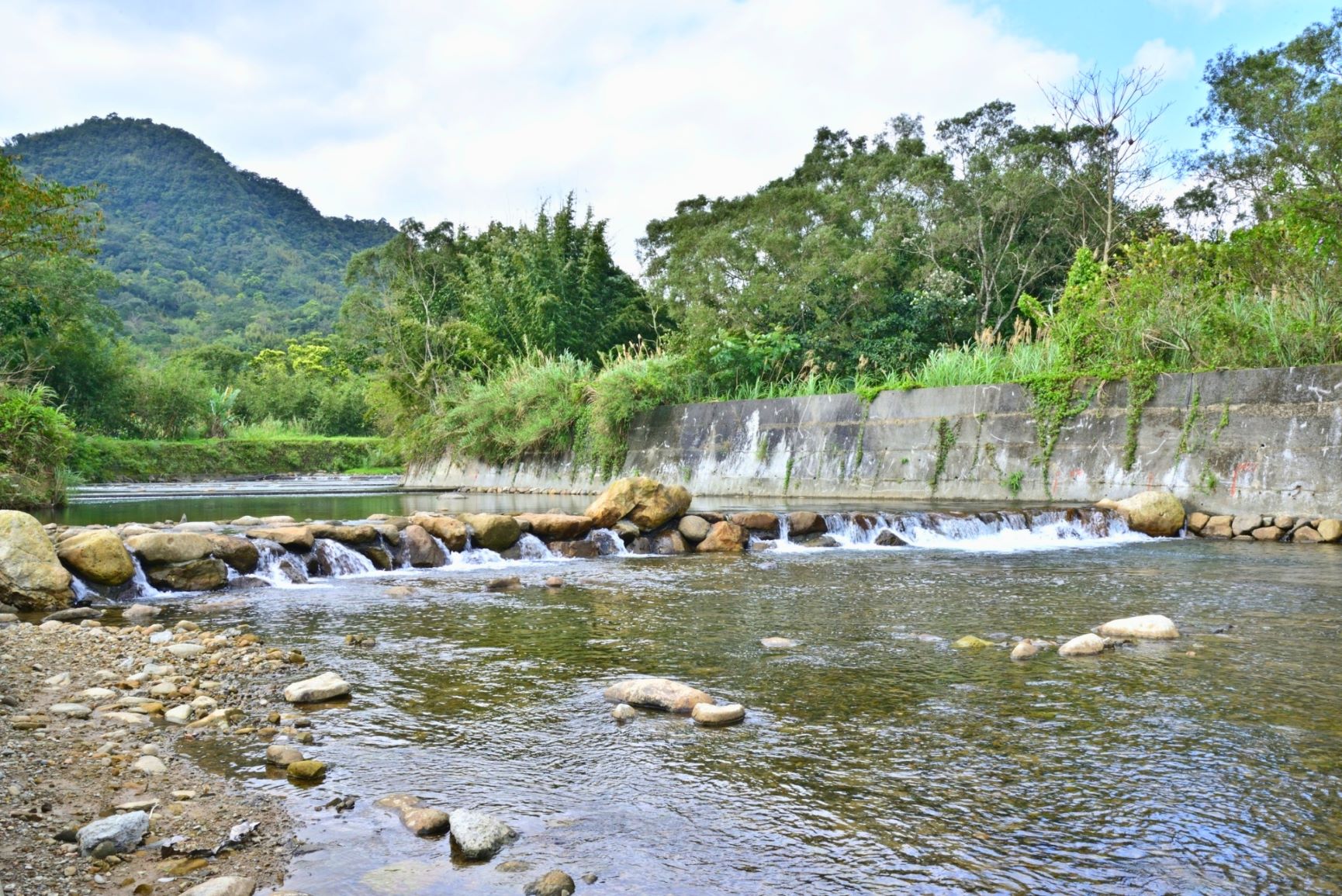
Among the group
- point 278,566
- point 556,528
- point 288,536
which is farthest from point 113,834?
point 556,528

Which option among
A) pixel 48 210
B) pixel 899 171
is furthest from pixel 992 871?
pixel 899 171

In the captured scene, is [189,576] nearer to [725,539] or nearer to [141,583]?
[141,583]

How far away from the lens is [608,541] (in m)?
9.16

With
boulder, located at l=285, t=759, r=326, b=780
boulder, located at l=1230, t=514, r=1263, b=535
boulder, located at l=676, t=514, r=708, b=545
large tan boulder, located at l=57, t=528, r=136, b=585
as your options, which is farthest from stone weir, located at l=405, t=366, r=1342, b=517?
boulder, located at l=285, t=759, r=326, b=780

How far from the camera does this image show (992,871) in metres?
2.21

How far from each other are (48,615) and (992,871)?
5.80 m

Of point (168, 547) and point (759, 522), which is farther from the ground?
point (759, 522)

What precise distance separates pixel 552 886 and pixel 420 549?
6390 mm

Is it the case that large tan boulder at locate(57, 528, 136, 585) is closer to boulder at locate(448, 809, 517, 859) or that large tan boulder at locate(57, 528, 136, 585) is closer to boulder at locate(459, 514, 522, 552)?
boulder at locate(459, 514, 522, 552)

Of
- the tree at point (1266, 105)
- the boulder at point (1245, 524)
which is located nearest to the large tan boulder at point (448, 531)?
the boulder at point (1245, 524)

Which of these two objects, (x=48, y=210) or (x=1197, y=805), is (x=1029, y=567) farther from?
(x=48, y=210)

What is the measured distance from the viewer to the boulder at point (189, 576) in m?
6.76

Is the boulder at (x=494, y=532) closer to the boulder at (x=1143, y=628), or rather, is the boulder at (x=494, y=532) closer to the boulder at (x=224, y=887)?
the boulder at (x=1143, y=628)

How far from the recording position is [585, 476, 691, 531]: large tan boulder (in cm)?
927
